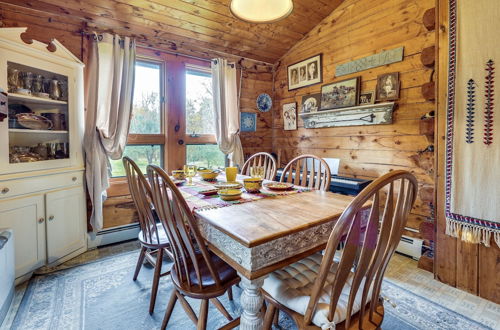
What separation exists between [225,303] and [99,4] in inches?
108

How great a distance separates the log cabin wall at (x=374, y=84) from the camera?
221cm

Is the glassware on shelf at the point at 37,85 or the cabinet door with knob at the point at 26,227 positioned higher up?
the glassware on shelf at the point at 37,85

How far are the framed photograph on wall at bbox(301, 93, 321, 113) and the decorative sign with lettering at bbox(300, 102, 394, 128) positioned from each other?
78mm

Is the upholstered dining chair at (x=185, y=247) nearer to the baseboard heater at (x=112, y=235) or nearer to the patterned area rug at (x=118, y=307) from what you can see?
the patterned area rug at (x=118, y=307)

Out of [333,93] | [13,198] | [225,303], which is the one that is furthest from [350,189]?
[13,198]

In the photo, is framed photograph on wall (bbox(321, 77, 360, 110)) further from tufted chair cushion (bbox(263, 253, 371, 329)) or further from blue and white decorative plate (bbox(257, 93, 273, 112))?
tufted chair cushion (bbox(263, 253, 371, 329))

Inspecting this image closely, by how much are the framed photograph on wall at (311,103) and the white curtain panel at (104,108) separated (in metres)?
2.09

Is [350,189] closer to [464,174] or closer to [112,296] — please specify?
[464,174]

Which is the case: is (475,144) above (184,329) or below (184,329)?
above

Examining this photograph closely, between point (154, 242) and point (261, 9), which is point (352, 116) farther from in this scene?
point (154, 242)

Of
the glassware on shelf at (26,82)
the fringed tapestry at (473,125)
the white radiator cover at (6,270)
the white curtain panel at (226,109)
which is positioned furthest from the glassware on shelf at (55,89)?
the fringed tapestry at (473,125)

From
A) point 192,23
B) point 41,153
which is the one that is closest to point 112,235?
point 41,153

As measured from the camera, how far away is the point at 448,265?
5.98ft

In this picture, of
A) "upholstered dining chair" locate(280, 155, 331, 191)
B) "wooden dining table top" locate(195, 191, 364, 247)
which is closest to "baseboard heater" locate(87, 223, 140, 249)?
"upholstered dining chair" locate(280, 155, 331, 191)
